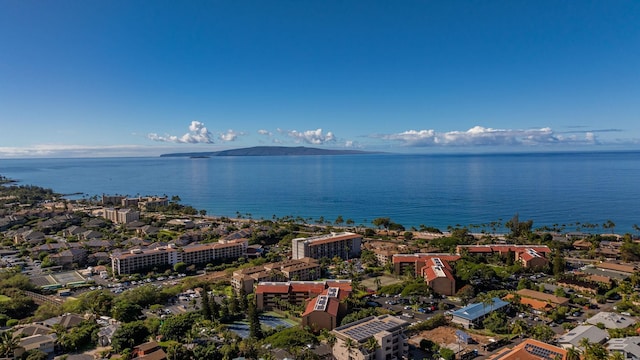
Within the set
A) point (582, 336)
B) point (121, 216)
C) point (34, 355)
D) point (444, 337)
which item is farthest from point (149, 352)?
point (121, 216)

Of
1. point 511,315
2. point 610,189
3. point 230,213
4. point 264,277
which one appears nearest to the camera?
point 511,315

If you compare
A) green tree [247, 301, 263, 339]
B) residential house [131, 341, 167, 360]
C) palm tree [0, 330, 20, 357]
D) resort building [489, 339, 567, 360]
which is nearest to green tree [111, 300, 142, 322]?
residential house [131, 341, 167, 360]

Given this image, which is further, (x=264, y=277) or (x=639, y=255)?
(x=639, y=255)

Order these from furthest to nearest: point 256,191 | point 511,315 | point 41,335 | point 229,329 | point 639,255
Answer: point 256,191 → point 639,255 → point 511,315 → point 229,329 → point 41,335

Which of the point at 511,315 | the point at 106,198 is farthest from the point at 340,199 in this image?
the point at 511,315

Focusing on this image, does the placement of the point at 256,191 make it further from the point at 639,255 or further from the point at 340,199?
the point at 639,255

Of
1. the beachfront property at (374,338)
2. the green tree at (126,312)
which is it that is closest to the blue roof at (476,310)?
the beachfront property at (374,338)

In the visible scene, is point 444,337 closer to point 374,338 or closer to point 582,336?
point 374,338

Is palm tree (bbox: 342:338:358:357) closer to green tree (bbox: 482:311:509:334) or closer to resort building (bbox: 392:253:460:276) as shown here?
green tree (bbox: 482:311:509:334)
